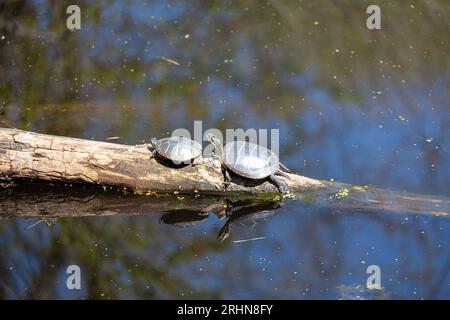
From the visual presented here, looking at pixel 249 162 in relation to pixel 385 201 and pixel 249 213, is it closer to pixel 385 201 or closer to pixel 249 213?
pixel 249 213

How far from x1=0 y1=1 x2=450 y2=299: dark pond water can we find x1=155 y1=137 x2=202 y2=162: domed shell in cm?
42

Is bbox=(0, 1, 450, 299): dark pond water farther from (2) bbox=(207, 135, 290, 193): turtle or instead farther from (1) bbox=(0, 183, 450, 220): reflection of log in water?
(2) bbox=(207, 135, 290, 193): turtle

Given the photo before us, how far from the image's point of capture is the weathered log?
5492 millimetres

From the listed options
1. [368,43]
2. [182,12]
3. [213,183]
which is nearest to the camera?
[213,183]

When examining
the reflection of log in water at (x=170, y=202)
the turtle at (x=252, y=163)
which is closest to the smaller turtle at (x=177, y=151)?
the turtle at (x=252, y=163)

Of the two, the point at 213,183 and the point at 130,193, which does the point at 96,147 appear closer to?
the point at 130,193

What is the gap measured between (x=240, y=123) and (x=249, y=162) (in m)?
1.24

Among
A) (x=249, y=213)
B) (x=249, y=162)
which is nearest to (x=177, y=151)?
(x=249, y=162)

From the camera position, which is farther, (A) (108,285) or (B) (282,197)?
(B) (282,197)

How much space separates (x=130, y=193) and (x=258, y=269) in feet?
4.50

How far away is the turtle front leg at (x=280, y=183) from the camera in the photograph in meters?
5.48

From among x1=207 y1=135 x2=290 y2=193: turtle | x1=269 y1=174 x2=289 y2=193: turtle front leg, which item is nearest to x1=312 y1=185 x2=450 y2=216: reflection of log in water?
x1=269 y1=174 x2=289 y2=193: turtle front leg
